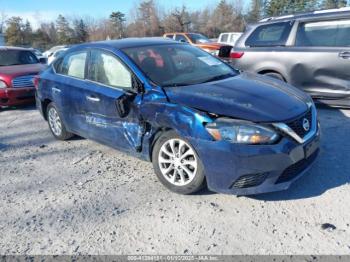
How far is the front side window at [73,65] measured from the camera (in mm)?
4801

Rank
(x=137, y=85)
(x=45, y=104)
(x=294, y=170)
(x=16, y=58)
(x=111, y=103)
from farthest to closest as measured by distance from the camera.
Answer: (x=16, y=58)
(x=45, y=104)
(x=111, y=103)
(x=137, y=85)
(x=294, y=170)

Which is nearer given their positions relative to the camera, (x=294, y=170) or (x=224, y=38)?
(x=294, y=170)

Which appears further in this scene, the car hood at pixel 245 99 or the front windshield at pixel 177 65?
the front windshield at pixel 177 65

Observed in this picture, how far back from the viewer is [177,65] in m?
4.32

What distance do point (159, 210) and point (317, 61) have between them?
4127 millimetres

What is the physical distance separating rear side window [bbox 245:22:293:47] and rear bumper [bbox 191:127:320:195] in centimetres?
367

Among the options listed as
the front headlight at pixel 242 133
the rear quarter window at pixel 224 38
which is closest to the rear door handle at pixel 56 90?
the front headlight at pixel 242 133

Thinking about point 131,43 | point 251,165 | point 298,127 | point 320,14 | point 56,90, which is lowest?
point 251,165

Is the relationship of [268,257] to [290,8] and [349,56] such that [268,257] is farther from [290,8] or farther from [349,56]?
[290,8]

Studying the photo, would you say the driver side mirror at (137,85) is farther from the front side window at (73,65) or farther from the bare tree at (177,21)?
the bare tree at (177,21)

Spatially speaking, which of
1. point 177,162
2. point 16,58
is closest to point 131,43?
point 177,162

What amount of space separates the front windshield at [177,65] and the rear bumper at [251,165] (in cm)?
103

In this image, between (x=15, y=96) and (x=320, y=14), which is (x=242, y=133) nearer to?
(x=320, y=14)

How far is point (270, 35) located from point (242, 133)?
414 cm
